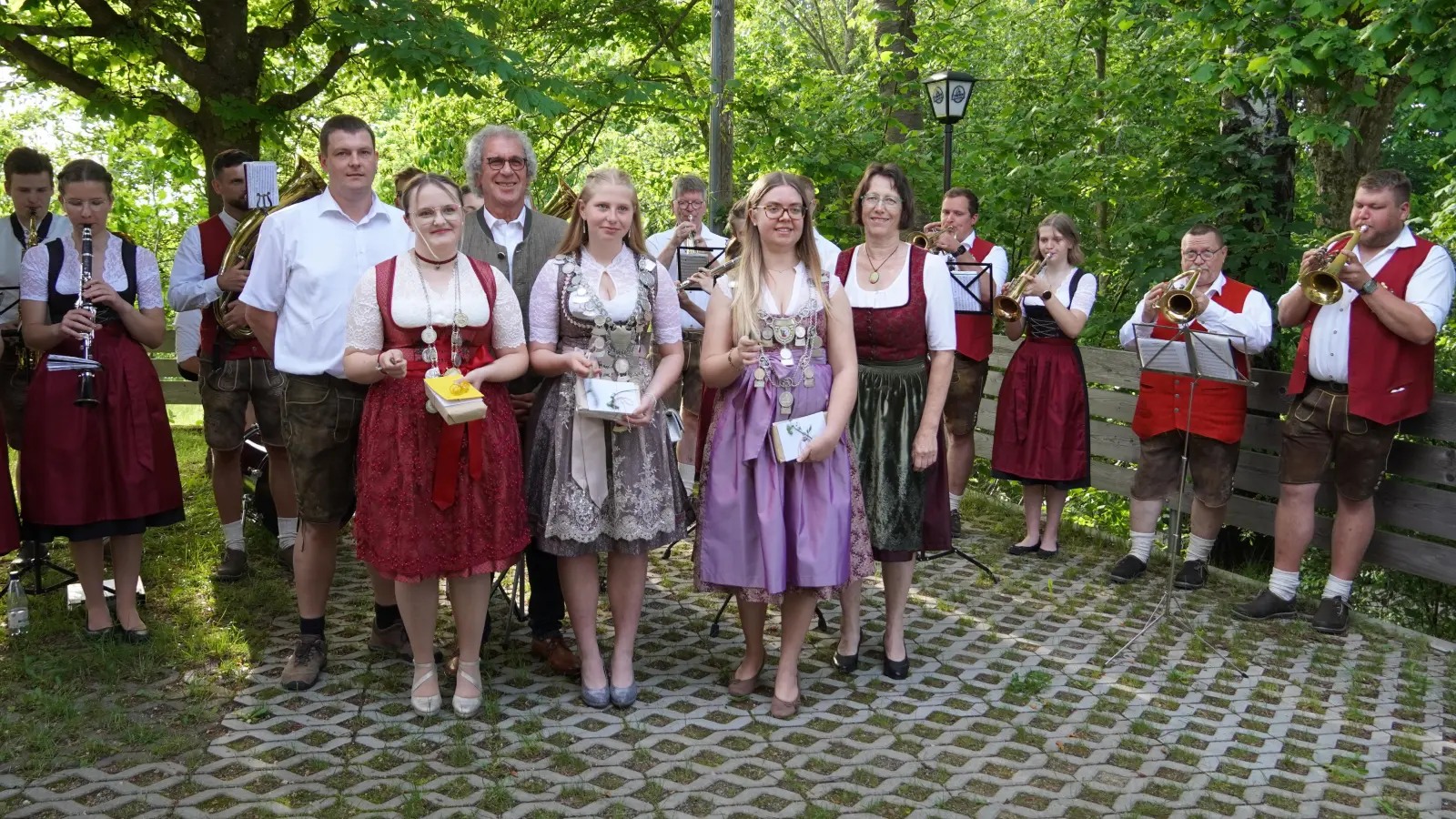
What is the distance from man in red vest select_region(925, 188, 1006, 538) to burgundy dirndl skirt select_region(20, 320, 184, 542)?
404 cm

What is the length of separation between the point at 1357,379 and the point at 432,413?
400 centimetres

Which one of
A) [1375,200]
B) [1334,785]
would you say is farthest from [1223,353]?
[1334,785]

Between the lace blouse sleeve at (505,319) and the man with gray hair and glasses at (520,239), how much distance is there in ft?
1.16

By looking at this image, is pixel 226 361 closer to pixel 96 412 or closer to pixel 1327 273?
pixel 96 412

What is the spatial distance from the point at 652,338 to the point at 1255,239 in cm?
459

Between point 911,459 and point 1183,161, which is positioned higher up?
point 1183,161

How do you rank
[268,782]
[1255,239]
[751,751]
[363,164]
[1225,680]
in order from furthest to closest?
[1255,239]
[1225,680]
[363,164]
[751,751]
[268,782]

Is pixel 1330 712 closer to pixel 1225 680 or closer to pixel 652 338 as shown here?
pixel 1225 680

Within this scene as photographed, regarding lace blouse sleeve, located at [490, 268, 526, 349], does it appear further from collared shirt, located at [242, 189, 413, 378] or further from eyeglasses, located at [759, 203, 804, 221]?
eyeglasses, located at [759, 203, 804, 221]

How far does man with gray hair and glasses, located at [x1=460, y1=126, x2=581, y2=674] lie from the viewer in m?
4.38

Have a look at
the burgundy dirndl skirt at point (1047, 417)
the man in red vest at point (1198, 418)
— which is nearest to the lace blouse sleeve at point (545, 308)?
the man in red vest at point (1198, 418)

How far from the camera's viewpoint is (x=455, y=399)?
3.54m

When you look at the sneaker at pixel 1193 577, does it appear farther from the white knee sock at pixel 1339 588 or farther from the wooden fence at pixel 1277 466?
the white knee sock at pixel 1339 588

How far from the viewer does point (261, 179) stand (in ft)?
15.9
